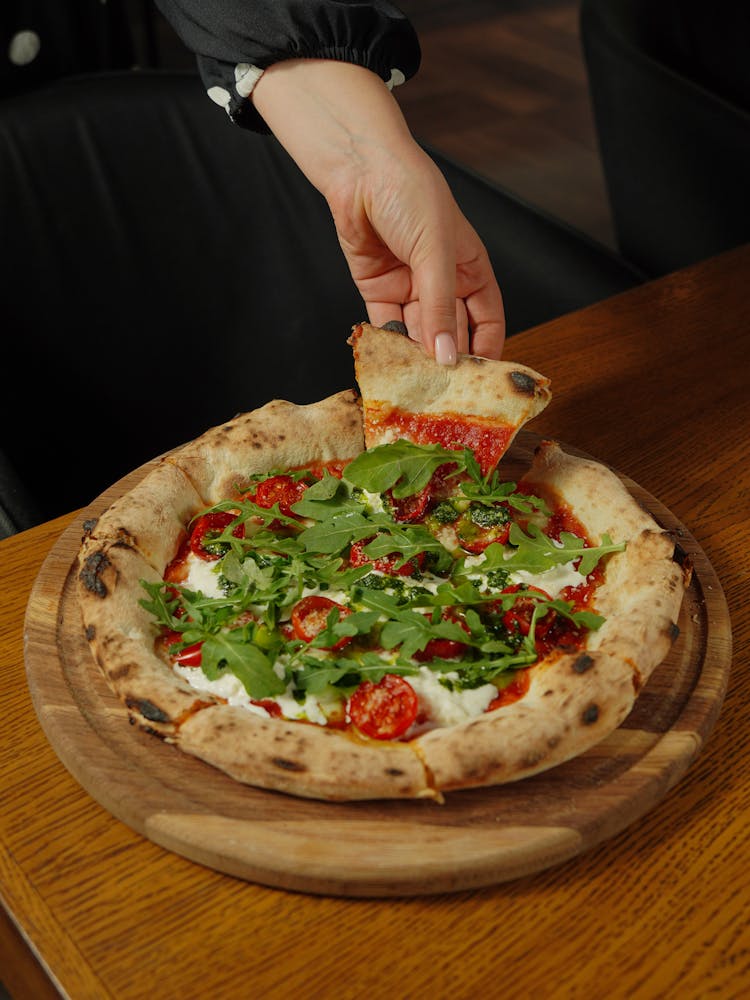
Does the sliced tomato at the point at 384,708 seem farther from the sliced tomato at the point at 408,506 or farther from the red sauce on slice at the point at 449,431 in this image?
the red sauce on slice at the point at 449,431

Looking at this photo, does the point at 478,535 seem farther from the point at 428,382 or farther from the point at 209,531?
the point at 209,531

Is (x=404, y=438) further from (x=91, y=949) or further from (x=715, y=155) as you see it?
(x=715, y=155)

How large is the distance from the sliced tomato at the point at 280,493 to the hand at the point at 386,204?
1.13 ft

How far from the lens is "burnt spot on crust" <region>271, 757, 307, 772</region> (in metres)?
1.40

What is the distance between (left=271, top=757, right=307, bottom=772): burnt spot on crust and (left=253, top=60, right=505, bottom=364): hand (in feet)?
2.82

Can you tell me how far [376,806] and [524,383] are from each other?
0.85 meters

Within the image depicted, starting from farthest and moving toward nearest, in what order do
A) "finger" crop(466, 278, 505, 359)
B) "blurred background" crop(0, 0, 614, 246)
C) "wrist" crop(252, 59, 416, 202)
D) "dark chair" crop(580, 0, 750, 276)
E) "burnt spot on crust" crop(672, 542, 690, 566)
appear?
"blurred background" crop(0, 0, 614, 246)
"dark chair" crop(580, 0, 750, 276)
"finger" crop(466, 278, 505, 359)
"wrist" crop(252, 59, 416, 202)
"burnt spot on crust" crop(672, 542, 690, 566)

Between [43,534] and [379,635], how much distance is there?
74cm

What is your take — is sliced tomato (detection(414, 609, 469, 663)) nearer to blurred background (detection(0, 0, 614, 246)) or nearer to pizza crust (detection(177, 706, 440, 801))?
pizza crust (detection(177, 706, 440, 801))

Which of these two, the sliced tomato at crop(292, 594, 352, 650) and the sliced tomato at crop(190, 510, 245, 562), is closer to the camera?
the sliced tomato at crop(292, 594, 352, 650)

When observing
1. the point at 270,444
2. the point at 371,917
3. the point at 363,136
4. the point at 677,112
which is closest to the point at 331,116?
the point at 363,136

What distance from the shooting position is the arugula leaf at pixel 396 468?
189 centimetres

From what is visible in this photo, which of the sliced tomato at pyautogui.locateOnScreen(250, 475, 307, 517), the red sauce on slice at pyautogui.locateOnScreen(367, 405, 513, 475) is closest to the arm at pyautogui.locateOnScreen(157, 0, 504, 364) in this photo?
the red sauce on slice at pyautogui.locateOnScreen(367, 405, 513, 475)

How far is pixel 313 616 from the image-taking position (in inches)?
66.2
